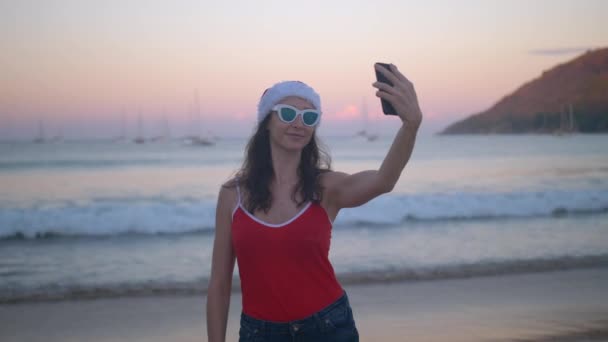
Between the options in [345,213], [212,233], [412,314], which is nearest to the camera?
[412,314]

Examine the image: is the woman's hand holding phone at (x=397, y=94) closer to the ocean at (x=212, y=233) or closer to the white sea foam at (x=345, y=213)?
the ocean at (x=212, y=233)

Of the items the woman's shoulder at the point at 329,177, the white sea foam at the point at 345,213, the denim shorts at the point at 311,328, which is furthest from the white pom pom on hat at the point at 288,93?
the white sea foam at the point at 345,213

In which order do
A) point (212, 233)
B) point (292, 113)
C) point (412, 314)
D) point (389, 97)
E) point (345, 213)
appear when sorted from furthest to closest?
1. point (345, 213)
2. point (212, 233)
3. point (412, 314)
4. point (292, 113)
5. point (389, 97)

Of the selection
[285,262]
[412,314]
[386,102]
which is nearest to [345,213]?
[412,314]

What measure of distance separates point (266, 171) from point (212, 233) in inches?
451

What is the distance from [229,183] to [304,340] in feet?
2.18

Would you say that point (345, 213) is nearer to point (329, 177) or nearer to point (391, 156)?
point (329, 177)

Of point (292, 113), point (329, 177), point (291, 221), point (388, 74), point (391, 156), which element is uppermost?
point (388, 74)

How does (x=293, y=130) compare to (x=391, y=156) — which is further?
(x=293, y=130)

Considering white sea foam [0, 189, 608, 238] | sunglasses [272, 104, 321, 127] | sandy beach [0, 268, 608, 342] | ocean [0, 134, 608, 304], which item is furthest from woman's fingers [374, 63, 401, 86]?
white sea foam [0, 189, 608, 238]

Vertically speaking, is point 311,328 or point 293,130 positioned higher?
point 293,130

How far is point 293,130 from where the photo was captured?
A: 2.46m

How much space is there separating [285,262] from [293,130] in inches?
19.9

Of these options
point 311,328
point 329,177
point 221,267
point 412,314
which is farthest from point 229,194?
point 412,314
